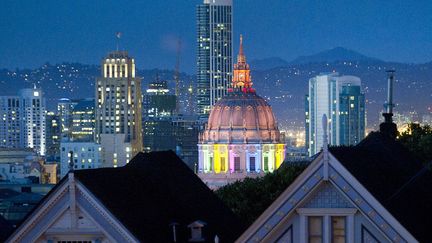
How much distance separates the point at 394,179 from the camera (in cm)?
2067

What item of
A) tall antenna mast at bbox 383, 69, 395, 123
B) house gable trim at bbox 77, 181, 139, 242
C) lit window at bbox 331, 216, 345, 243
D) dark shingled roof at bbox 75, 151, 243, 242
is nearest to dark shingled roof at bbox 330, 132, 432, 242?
lit window at bbox 331, 216, 345, 243

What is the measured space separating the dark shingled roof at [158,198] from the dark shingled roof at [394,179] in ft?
7.00

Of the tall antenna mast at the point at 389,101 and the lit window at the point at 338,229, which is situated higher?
the tall antenna mast at the point at 389,101

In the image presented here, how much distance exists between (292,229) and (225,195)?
3169 cm

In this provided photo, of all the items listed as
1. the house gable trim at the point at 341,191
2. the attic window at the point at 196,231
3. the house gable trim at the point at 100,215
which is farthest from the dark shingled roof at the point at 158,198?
the house gable trim at the point at 341,191

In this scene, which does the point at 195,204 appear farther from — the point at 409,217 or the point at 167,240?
the point at 409,217

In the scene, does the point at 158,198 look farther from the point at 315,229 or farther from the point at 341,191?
the point at 341,191

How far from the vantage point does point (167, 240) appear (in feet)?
67.3

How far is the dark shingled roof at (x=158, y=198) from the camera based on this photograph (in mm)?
20031

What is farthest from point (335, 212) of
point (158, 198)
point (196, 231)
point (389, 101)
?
point (389, 101)

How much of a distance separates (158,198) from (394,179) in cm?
287

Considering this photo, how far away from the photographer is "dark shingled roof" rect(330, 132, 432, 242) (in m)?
19.0

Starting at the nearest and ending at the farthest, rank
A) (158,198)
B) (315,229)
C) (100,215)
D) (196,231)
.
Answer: (315,229), (100,215), (196,231), (158,198)

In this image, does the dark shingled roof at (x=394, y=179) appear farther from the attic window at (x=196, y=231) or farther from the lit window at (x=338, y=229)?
the attic window at (x=196, y=231)
